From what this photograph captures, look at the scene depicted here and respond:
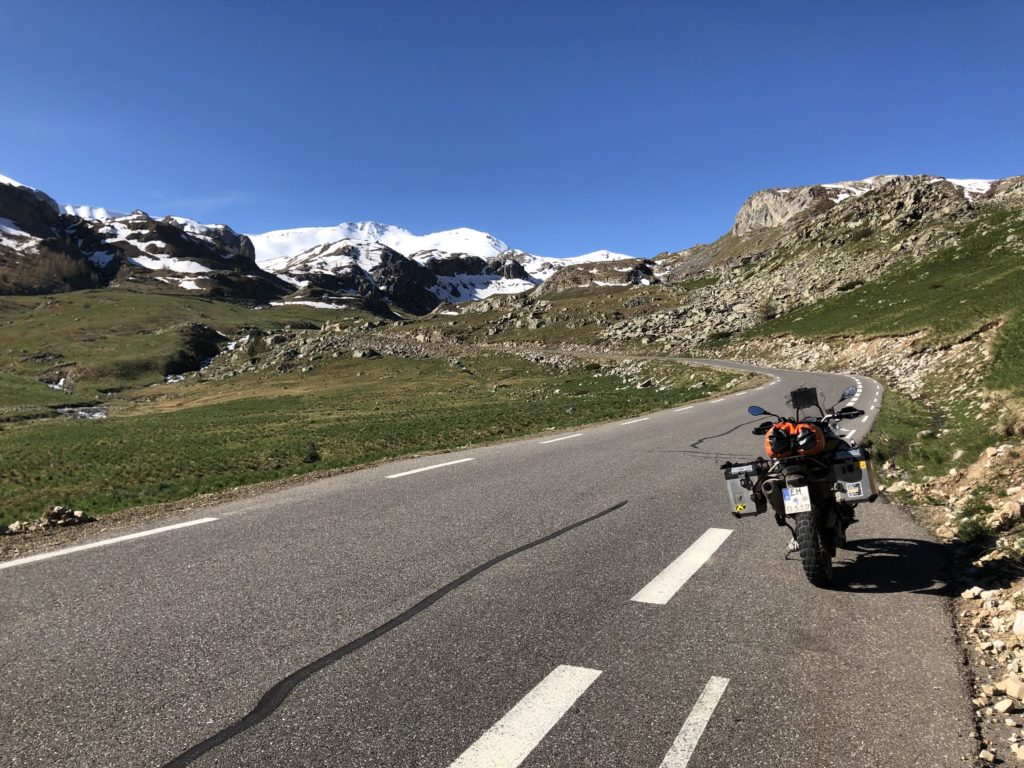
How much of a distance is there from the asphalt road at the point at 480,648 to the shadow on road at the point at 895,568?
4 centimetres

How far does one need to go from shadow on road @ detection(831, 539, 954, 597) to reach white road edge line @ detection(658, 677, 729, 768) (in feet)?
9.17

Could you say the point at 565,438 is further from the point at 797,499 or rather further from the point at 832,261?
the point at 832,261

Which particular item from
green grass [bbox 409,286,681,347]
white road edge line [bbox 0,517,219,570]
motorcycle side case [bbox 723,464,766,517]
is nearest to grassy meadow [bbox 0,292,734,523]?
white road edge line [bbox 0,517,219,570]

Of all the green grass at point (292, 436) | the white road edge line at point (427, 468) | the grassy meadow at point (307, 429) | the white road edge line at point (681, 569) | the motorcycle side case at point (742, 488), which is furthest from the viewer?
the grassy meadow at point (307, 429)

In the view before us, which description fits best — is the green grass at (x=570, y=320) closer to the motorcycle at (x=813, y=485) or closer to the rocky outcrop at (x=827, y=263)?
the rocky outcrop at (x=827, y=263)

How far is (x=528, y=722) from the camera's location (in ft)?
12.3

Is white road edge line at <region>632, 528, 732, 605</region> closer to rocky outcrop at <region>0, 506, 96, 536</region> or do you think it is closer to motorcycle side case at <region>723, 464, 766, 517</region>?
motorcycle side case at <region>723, 464, 766, 517</region>

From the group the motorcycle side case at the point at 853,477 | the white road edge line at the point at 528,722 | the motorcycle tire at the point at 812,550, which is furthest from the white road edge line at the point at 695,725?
the motorcycle side case at the point at 853,477

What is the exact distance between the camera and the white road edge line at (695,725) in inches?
136

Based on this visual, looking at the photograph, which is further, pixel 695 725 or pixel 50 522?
pixel 50 522

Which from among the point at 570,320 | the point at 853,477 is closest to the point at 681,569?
the point at 853,477

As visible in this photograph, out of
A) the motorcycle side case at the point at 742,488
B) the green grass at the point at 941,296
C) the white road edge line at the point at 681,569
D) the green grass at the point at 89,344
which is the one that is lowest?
the white road edge line at the point at 681,569

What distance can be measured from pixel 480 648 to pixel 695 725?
1.75m

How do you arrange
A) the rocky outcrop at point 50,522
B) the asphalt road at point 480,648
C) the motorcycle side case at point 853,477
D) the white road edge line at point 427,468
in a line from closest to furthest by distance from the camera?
the asphalt road at point 480,648, the motorcycle side case at point 853,477, the rocky outcrop at point 50,522, the white road edge line at point 427,468
